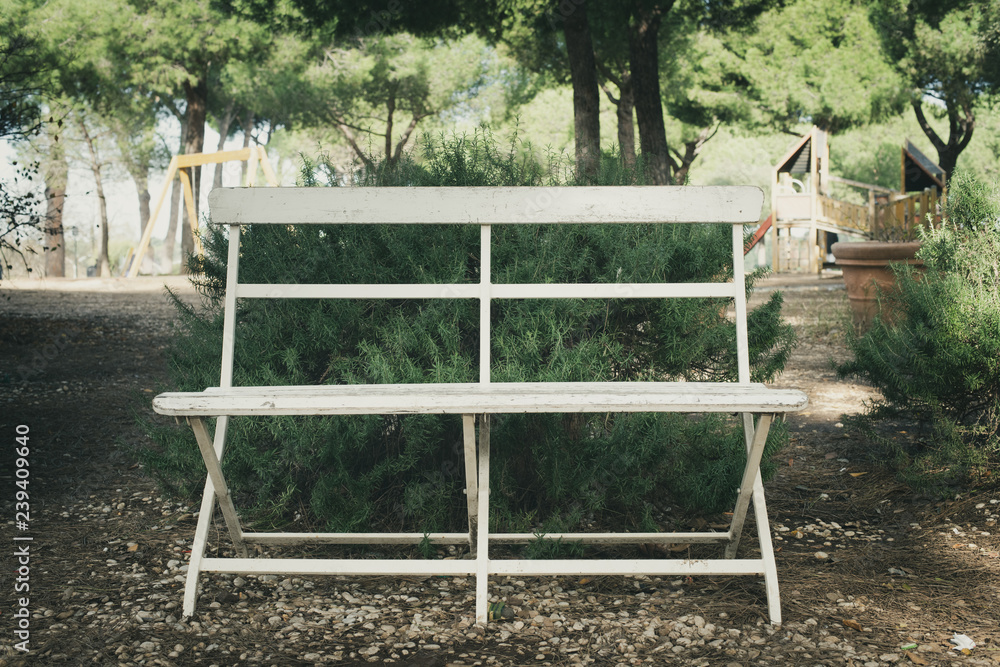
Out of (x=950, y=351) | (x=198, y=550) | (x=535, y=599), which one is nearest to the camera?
(x=198, y=550)

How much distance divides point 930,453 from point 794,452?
2.88 feet

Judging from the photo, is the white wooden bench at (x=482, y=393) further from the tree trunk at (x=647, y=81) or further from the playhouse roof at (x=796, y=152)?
the playhouse roof at (x=796, y=152)

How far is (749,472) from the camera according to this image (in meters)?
2.35

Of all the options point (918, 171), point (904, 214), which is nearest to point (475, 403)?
point (904, 214)

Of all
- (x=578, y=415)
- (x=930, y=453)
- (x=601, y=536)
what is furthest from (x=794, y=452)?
(x=601, y=536)

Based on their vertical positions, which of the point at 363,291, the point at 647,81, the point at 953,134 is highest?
the point at 953,134

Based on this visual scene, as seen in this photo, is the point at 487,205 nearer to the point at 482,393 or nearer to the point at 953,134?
the point at 482,393

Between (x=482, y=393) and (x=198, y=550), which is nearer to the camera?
(x=482, y=393)

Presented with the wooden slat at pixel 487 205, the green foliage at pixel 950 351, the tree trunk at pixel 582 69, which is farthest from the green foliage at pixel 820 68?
the wooden slat at pixel 487 205

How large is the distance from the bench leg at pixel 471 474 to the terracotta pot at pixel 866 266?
470 cm

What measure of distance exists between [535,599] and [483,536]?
1.07 ft

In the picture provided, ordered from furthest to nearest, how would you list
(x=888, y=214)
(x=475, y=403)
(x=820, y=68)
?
1. (x=820, y=68)
2. (x=888, y=214)
3. (x=475, y=403)

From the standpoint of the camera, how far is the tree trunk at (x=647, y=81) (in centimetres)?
807

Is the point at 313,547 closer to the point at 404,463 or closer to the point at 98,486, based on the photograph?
the point at 404,463
